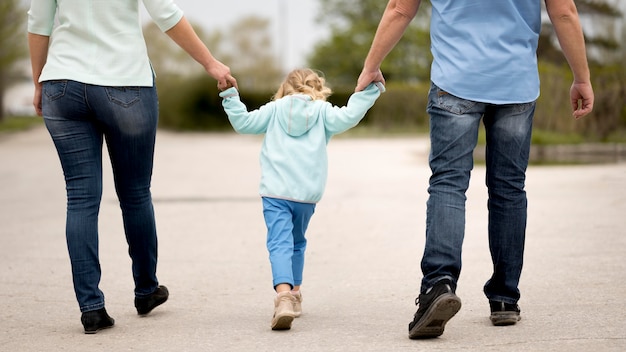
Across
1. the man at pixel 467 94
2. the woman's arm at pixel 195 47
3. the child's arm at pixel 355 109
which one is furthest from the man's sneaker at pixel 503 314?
the woman's arm at pixel 195 47

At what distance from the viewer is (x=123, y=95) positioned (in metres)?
4.43

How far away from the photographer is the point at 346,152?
19625mm

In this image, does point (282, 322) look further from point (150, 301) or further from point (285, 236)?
point (150, 301)

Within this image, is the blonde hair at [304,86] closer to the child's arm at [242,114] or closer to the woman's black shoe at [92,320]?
the child's arm at [242,114]

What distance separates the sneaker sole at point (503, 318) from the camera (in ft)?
14.4

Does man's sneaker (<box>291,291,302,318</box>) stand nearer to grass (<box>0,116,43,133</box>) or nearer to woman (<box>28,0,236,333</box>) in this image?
woman (<box>28,0,236,333</box>)

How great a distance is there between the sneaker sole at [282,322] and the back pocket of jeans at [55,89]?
133 centimetres

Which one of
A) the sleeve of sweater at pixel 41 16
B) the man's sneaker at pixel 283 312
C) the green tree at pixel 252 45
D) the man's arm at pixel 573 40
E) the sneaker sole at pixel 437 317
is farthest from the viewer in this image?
the green tree at pixel 252 45

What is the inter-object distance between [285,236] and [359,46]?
2066 inches

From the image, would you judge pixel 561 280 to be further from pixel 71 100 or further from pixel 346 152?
pixel 346 152

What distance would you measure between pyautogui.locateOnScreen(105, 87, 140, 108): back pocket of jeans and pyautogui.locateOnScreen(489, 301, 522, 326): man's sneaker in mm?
1800

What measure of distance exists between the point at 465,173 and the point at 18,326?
6.98 ft

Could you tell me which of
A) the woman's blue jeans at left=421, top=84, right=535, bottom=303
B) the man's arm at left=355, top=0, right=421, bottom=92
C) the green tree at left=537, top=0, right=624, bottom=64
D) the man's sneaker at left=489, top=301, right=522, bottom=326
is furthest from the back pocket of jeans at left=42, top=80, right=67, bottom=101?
the green tree at left=537, top=0, right=624, bottom=64

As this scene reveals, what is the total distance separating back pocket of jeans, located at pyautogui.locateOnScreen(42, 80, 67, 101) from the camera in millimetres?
4383
